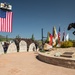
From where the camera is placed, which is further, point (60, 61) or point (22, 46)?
point (22, 46)

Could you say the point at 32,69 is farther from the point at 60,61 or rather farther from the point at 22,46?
the point at 22,46

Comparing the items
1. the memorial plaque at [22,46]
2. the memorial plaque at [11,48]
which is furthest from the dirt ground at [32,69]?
the memorial plaque at [22,46]

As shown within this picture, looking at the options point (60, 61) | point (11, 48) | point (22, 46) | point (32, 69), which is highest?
point (22, 46)

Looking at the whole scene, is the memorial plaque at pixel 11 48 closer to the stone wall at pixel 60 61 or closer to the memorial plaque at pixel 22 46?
the memorial plaque at pixel 22 46

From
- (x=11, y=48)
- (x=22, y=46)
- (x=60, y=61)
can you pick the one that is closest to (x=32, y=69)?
(x=60, y=61)

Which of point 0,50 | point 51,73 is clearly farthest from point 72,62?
point 0,50

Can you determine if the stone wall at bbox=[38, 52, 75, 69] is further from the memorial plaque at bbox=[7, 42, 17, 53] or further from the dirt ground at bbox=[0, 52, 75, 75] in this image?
the memorial plaque at bbox=[7, 42, 17, 53]

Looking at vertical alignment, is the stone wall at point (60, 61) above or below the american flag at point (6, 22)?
below

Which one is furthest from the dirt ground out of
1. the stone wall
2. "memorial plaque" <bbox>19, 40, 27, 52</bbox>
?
"memorial plaque" <bbox>19, 40, 27, 52</bbox>

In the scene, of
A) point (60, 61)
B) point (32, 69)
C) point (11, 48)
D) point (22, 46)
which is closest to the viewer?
point (32, 69)

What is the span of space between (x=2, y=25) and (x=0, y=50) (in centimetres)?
530

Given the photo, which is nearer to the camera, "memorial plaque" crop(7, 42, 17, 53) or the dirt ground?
the dirt ground

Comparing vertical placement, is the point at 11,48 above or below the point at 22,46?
below

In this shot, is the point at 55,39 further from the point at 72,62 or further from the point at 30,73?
the point at 30,73
